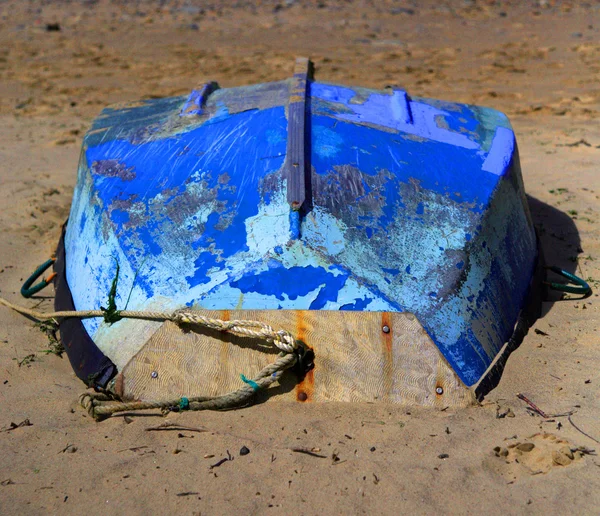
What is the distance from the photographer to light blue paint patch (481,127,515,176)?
3234 mm

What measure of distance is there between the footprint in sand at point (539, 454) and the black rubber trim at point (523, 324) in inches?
9.9

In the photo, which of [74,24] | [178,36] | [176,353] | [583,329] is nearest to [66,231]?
[176,353]

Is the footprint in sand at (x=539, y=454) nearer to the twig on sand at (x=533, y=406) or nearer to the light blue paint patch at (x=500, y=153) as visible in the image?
the twig on sand at (x=533, y=406)

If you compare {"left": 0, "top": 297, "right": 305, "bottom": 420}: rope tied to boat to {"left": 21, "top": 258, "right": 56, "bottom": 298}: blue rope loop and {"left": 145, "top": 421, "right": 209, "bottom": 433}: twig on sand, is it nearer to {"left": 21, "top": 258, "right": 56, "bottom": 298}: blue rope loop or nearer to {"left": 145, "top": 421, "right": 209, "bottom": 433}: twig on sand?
{"left": 145, "top": 421, "right": 209, "bottom": 433}: twig on sand

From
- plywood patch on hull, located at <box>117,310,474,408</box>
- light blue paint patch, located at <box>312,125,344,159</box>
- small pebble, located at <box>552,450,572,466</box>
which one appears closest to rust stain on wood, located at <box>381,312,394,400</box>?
plywood patch on hull, located at <box>117,310,474,408</box>

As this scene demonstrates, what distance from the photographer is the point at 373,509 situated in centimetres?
208

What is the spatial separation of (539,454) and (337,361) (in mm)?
681

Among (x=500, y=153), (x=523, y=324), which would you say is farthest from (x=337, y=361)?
(x=500, y=153)

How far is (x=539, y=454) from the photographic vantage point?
2.27m

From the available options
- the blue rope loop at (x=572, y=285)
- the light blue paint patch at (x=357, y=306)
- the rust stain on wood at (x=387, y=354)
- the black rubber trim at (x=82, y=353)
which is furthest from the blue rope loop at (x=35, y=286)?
the blue rope loop at (x=572, y=285)

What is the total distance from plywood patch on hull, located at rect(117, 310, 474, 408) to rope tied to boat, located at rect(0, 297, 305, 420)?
0.12ft

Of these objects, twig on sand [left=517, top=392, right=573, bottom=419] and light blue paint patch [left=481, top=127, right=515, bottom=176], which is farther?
light blue paint patch [left=481, top=127, right=515, bottom=176]

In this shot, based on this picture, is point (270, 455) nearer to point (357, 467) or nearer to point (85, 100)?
point (357, 467)

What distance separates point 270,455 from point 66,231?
5.98 feet
